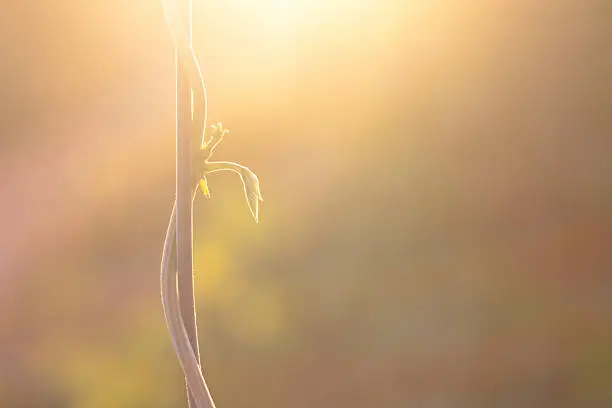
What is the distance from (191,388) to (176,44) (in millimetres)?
103

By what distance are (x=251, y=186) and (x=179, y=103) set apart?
44 mm

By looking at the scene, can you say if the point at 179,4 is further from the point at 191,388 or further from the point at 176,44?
the point at 191,388

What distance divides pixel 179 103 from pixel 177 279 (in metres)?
0.05

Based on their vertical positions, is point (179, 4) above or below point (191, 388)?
above

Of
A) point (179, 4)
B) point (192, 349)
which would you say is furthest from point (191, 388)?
point (179, 4)

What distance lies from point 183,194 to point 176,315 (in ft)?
0.11

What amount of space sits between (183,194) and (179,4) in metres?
0.06

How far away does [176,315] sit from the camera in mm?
174

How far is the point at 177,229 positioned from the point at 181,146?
0.02 metres

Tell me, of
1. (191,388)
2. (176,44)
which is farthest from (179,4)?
(191,388)

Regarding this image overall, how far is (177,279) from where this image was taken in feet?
0.57

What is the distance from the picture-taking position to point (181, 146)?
17cm

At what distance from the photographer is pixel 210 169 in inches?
7.0

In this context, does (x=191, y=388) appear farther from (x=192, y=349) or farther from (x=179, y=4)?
(x=179, y=4)
